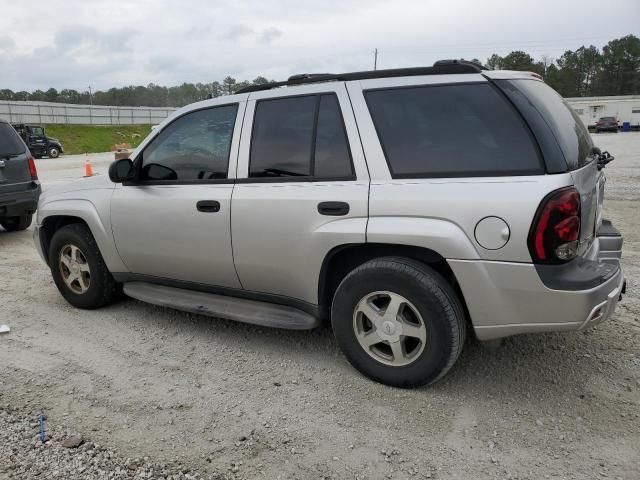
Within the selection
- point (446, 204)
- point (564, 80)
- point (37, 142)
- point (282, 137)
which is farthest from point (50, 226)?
point (564, 80)

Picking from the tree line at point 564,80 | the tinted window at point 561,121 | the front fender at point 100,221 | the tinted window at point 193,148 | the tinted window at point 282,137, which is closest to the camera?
the tinted window at point 561,121

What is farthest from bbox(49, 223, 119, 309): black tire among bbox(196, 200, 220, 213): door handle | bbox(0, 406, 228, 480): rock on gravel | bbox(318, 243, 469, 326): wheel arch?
bbox(318, 243, 469, 326): wheel arch

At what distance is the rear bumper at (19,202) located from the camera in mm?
7375

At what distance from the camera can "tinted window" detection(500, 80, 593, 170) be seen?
287 cm

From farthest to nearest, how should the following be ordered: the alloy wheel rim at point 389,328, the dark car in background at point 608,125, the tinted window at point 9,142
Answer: the dark car in background at point 608,125, the tinted window at point 9,142, the alloy wheel rim at point 389,328

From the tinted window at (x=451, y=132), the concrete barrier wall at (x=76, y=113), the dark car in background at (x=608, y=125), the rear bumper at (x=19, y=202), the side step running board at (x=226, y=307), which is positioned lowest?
the side step running board at (x=226, y=307)

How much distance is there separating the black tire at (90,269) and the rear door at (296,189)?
1552 mm

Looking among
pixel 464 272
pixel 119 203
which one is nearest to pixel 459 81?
pixel 464 272

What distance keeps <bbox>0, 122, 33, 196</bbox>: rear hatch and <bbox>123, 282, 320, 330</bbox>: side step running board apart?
423 centimetres

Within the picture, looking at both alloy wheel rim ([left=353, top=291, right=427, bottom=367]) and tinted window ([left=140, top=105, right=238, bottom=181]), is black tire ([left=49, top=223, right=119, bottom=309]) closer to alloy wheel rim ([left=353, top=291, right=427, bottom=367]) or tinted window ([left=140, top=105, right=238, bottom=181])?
tinted window ([left=140, top=105, right=238, bottom=181])

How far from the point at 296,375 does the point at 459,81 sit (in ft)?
6.81

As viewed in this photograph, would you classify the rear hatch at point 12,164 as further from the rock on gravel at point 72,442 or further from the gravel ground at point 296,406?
the rock on gravel at point 72,442

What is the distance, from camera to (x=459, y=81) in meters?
3.02

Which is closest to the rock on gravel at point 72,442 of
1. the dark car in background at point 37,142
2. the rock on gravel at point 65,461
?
the rock on gravel at point 65,461
